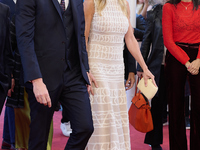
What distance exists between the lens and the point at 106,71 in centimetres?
302

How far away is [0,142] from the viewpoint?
4285 mm

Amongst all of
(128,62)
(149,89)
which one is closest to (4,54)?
(149,89)

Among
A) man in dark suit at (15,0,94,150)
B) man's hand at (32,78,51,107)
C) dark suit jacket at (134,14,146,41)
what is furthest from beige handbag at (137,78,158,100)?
dark suit jacket at (134,14,146,41)

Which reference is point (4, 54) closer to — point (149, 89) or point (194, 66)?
point (149, 89)

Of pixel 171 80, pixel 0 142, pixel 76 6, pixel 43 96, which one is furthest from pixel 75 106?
pixel 0 142

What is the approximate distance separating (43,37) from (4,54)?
0.29 metres

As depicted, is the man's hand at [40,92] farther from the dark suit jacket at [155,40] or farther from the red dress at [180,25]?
the dark suit jacket at [155,40]

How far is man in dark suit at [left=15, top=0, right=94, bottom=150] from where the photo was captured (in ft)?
7.30

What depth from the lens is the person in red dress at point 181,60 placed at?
3.38m

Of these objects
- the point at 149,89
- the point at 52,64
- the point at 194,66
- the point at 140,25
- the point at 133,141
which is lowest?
the point at 133,141

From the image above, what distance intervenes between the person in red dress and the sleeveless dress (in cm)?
61

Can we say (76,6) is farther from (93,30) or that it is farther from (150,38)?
(150,38)

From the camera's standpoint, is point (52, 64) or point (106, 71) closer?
point (52, 64)

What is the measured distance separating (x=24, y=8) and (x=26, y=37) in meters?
0.19
